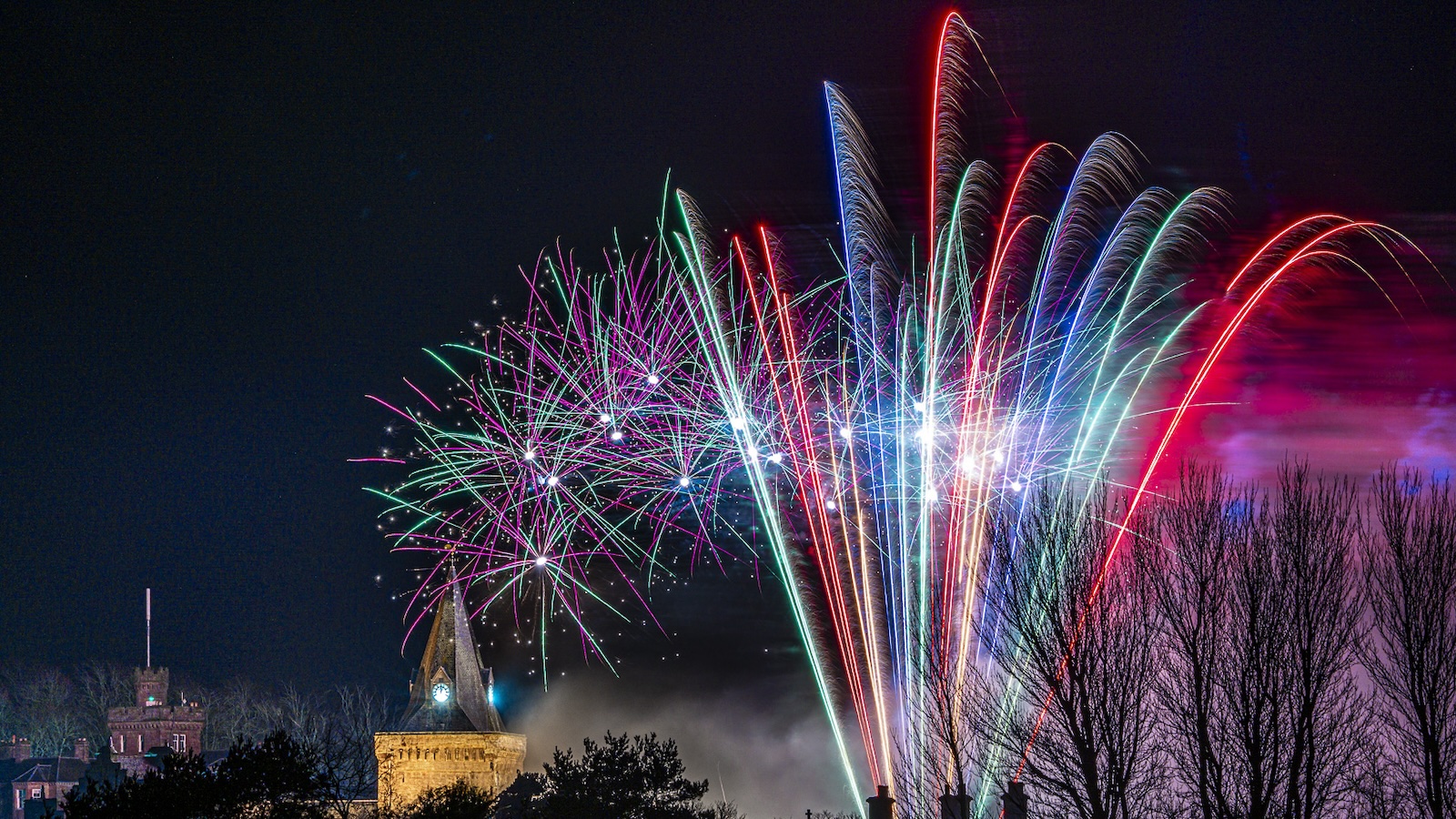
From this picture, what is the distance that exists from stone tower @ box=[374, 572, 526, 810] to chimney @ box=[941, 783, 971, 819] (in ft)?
124

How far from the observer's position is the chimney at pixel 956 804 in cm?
1733

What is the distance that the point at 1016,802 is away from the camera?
18.7 meters

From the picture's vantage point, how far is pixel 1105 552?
18828 mm

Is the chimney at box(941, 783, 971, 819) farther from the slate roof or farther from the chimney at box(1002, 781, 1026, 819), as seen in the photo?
the slate roof

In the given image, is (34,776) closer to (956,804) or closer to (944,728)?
(956,804)

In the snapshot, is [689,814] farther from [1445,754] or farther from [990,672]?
[1445,754]

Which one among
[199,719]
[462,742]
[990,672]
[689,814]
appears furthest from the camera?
[199,719]

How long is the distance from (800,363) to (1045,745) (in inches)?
383

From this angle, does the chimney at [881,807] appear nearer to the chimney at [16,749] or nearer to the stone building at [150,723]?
the stone building at [150,723]

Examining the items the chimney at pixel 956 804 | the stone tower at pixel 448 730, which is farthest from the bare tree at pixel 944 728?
the stone tower at pixel 448 730

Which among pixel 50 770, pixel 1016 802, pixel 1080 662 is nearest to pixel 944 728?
pixel 1016 802

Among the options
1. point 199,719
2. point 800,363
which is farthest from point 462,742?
point 199,719

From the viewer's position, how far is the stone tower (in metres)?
55.5

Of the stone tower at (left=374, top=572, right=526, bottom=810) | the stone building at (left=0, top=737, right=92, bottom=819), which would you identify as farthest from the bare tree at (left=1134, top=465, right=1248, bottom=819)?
the stone building at (left=0, top=737, right=92, bottom=819)
